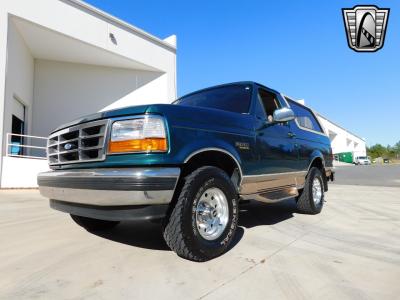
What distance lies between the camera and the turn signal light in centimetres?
253

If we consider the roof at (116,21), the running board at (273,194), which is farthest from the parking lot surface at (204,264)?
the roof at (116,21)

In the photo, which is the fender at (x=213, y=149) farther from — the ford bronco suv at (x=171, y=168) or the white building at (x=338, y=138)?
the white building at (x=338, y=138)

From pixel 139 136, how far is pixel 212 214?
41.5 inches

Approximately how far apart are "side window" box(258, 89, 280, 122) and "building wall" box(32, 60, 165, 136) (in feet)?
44.3

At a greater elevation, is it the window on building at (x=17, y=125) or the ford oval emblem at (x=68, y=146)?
the window on building at (x=17, y=125)

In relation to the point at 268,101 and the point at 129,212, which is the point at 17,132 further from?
the point at 129,212

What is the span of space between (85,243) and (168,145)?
1.59 m

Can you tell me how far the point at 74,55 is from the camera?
15281mm

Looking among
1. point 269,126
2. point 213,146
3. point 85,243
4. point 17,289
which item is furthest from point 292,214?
point 17,289

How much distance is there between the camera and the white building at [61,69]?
1092cm

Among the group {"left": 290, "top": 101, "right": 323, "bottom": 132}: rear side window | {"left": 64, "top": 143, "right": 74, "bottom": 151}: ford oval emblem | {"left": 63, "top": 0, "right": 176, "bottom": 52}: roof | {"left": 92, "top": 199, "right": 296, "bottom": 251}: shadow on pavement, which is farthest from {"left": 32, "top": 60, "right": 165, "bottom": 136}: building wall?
{"left": 64, "top": 143, "right": 74, "bottom": 151}: ford oval emblem

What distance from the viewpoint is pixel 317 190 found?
549cm

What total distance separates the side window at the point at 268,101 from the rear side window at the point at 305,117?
0.79m

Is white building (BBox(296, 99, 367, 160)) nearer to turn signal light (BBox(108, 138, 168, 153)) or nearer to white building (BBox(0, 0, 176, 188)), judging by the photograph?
white building (BBox(0, 0, 176, 188))
